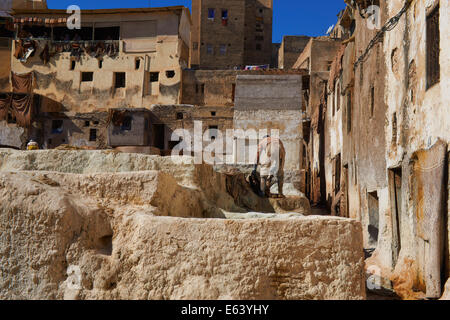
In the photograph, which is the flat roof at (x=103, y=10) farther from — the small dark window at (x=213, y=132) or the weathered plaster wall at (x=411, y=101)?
the weathered plaster wall at (x=411, y=101)

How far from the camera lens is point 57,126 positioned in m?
26.3

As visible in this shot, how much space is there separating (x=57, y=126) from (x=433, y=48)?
23.0m

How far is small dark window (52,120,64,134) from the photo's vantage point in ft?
85.5

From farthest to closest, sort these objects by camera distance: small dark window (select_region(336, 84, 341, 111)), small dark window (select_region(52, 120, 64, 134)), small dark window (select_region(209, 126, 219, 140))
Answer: small dark window (select_region(52, 120, 64, 134))
small dark window (select_region(209, 126, 219, 140))
small dark window (select_region(336, 84, 341, 111))

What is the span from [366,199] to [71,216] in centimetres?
795

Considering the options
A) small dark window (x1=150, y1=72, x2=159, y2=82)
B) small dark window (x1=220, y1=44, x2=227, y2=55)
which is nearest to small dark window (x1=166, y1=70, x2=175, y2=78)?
small dark window (x1=150, y1=72, x2=159, y2=82)

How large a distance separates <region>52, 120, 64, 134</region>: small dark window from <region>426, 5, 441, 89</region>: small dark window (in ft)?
73.3

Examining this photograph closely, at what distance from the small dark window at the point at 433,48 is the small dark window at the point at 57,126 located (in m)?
22.3

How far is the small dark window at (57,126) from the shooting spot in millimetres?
26062

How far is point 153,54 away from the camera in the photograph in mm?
28312

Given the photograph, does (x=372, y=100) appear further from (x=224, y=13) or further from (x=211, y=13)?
(x=211, y=13)

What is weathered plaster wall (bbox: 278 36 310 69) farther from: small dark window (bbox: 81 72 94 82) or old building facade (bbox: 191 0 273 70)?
small dark window (bbox: 81 72 94 82)

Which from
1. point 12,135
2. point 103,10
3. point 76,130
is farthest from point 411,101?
point 103,10
